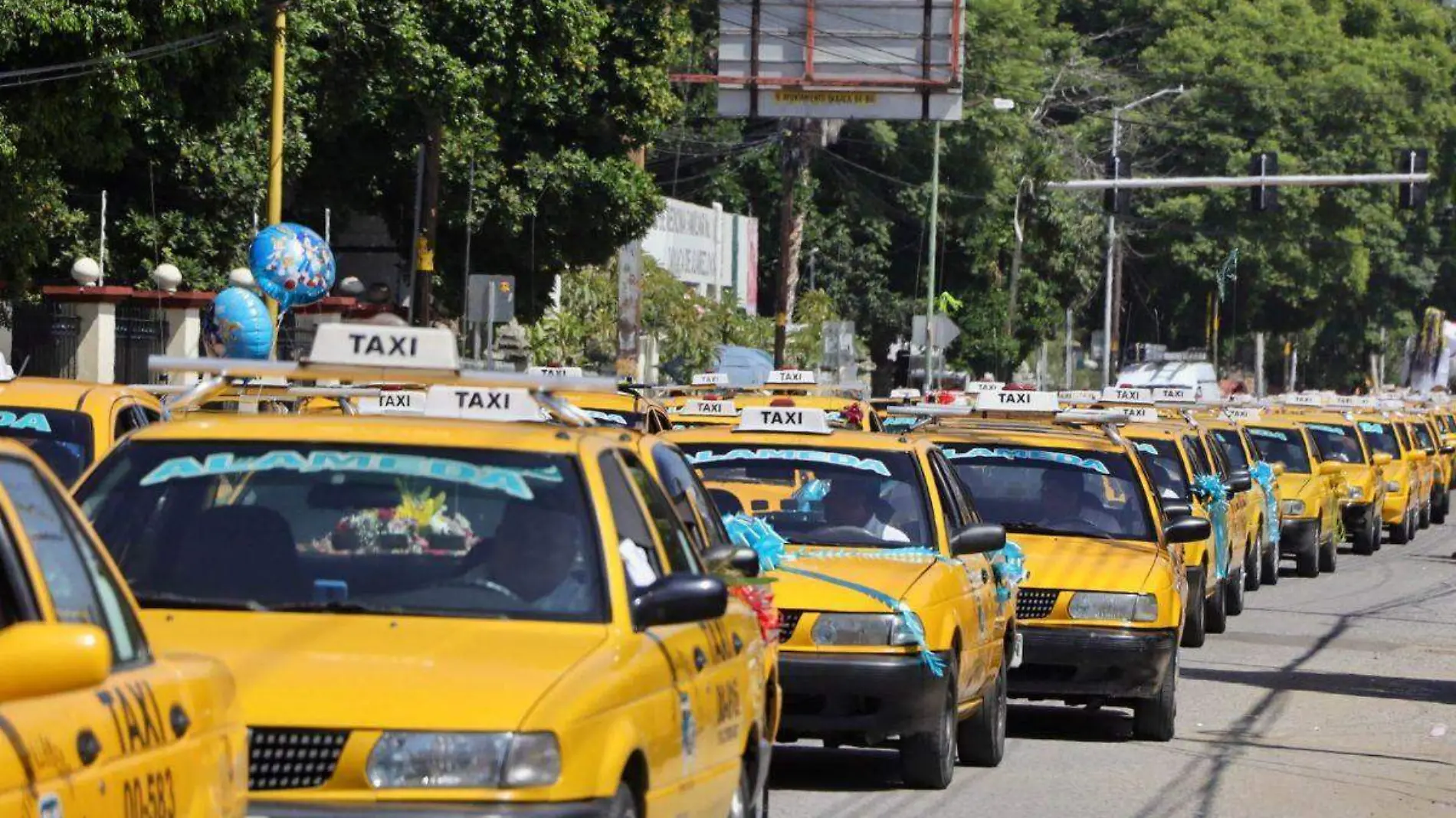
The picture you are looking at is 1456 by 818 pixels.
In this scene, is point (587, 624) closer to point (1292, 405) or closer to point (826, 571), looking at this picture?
point (826, 571)

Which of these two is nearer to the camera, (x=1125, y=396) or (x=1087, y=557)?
(x=1087, y=557)

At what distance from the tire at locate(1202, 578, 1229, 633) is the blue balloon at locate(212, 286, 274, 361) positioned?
344 inches

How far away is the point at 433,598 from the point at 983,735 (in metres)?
5.70

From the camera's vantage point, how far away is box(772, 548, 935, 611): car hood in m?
10.8

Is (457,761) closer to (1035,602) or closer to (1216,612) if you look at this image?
(1035,602)

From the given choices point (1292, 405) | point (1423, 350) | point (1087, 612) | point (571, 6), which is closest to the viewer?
point (1087, 612)

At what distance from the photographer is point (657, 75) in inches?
1587

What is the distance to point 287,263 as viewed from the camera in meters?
24.2

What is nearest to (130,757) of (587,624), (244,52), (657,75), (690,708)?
(587,624)

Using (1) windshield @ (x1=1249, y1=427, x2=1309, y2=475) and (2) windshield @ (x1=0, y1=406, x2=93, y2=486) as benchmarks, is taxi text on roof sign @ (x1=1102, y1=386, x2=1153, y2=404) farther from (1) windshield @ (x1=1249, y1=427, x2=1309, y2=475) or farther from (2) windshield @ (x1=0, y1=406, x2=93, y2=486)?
(2) windshield @ (x1=0, y1=406, x2=93, y2=486)

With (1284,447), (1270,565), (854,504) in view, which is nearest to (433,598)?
(854,504)

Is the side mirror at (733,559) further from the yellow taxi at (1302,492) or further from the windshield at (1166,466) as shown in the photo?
the yellow taxi at (1302,492)

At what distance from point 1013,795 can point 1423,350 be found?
71320 mm

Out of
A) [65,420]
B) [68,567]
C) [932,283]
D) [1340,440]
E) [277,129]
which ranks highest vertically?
[277,129]
